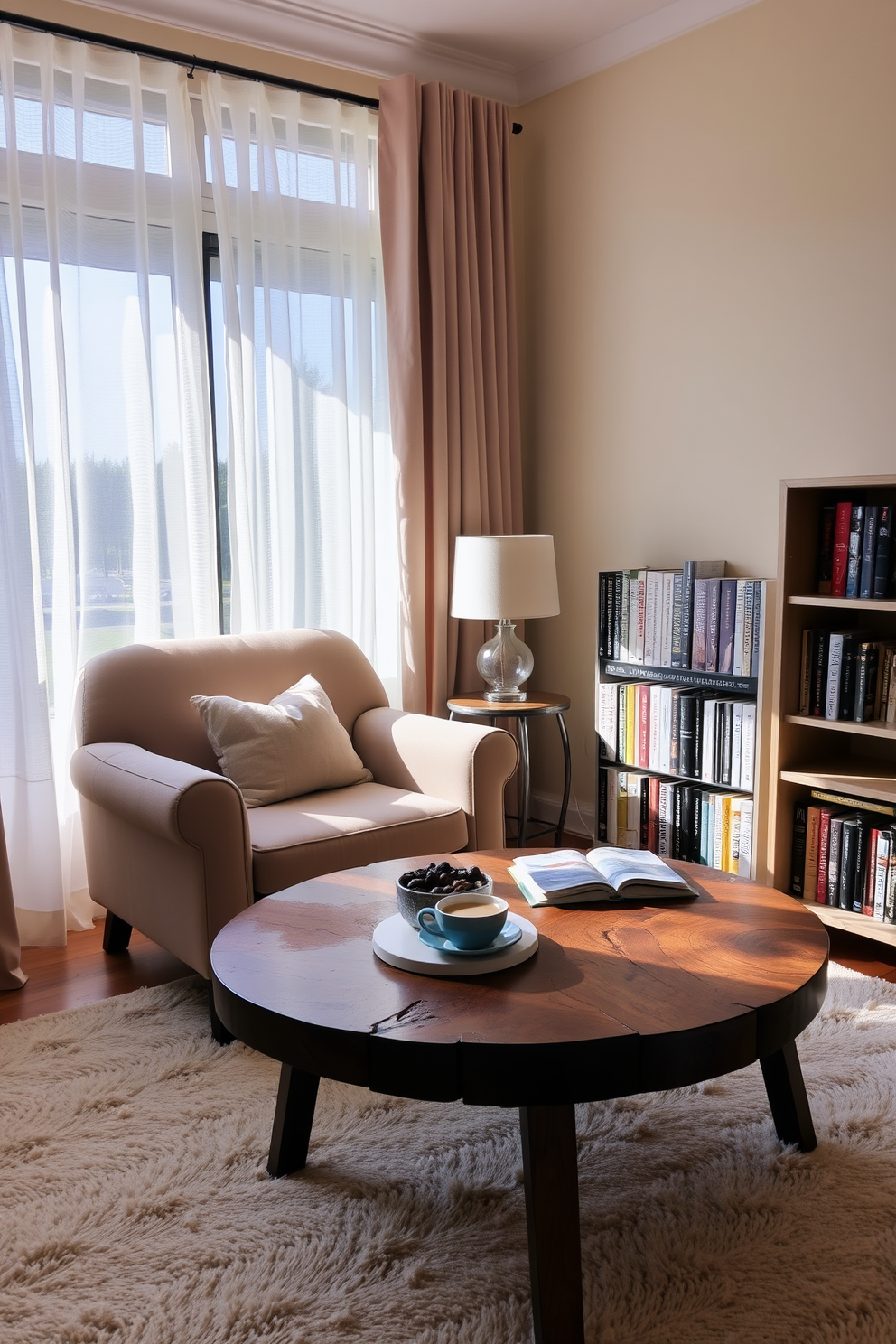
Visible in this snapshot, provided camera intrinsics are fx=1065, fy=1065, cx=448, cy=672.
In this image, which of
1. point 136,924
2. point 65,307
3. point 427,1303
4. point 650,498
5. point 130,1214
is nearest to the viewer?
point 427,1303

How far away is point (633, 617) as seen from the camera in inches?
139

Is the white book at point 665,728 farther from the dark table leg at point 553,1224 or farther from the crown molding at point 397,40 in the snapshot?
the crown molding at point 397,40

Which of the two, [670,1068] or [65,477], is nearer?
[670,1068]

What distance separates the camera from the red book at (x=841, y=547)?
291 centimetres

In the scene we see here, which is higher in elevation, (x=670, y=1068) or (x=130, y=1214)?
(x=670, y=1068)

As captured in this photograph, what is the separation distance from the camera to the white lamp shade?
3.44 meters

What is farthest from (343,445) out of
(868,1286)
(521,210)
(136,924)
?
(868,1286)

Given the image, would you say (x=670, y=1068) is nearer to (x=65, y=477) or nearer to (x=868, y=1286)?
(x=868, y=1286)

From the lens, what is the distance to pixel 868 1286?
1.62 meters

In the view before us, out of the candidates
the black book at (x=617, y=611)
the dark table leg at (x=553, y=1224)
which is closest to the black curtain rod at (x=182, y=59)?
the black book at (x=617, y=611)

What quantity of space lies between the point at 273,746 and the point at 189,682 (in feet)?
1.13

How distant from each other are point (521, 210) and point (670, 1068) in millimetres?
3587

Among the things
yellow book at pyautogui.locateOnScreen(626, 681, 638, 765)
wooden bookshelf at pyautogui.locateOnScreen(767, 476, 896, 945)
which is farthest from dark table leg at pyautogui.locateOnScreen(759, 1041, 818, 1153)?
yellow book at pyautogui.locateOnScreen(626, 681, 638, 765)

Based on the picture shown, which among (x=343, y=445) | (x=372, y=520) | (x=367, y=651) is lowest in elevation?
(x=367, y=651)
